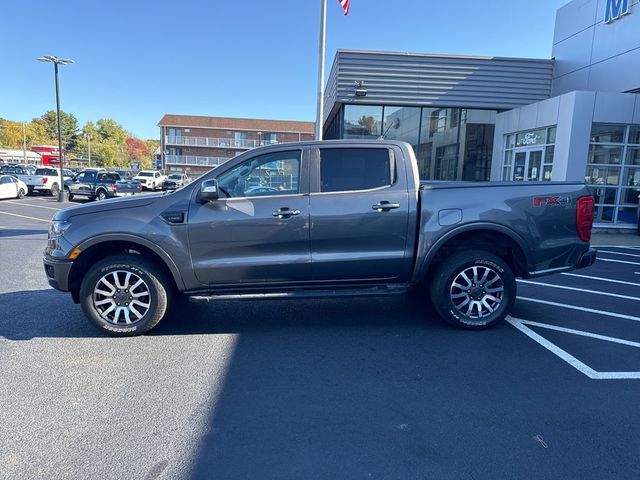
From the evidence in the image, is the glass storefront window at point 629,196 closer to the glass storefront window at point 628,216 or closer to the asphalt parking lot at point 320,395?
the glass storefront window at point 628,216

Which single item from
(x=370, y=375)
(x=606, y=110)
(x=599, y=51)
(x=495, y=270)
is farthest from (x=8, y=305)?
(x=599, y=51)

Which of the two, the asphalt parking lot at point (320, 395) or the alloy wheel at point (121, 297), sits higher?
the alloy wheel at point (121, 297)

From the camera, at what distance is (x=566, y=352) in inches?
167

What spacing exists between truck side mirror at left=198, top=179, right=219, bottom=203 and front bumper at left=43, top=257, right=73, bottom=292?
1.46 meters

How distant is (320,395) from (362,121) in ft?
45.8

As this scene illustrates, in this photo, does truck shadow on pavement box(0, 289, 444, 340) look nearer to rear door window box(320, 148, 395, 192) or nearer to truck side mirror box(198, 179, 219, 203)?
truck side mirror box(198, 179, 219, 203)

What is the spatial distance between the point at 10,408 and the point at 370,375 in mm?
2691

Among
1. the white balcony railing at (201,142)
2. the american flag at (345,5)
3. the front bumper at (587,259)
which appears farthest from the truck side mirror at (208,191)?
the white balcony railing at (201,142)

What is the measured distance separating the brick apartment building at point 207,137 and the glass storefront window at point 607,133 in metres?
47.5

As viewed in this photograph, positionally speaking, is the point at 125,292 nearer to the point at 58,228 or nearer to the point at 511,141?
the point at 58,228

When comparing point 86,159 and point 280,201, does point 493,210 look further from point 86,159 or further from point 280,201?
point 86,159

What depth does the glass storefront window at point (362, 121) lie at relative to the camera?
16078mm

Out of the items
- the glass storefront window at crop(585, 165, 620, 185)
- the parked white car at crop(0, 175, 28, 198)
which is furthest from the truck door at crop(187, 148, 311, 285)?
the parked white car at crop(0, 175, 28, 198)

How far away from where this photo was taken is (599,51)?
567 inches
